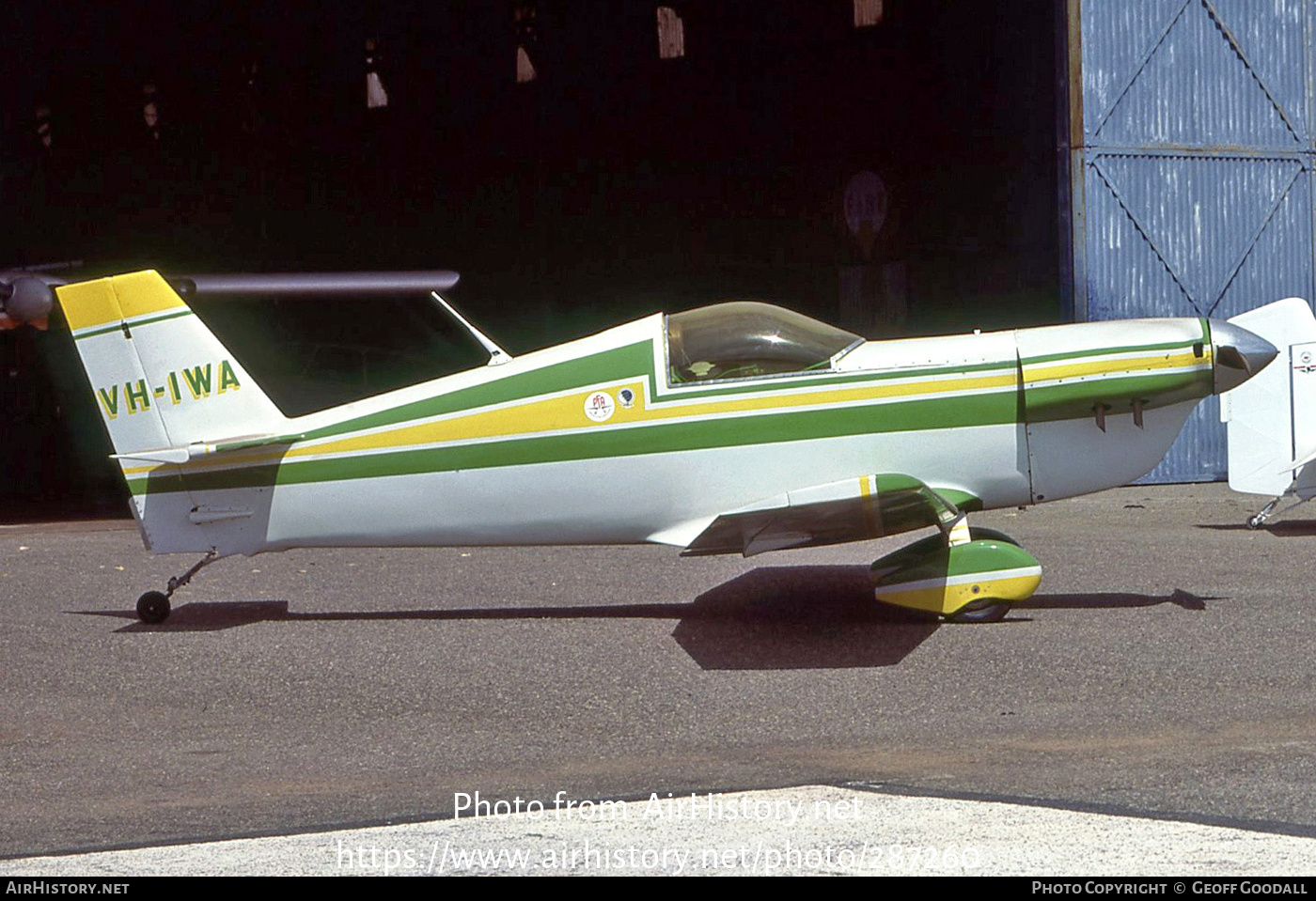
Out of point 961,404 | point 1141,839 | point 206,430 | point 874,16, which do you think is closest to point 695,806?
point 1141,839

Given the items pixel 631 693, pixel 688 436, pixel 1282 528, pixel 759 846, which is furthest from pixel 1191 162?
pixel 759 846

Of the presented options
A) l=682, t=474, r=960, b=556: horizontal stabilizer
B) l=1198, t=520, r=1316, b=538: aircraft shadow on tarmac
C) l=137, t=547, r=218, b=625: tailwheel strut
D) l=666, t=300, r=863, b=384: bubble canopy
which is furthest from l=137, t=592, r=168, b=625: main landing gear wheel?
l=1198, t=520, r=1316, b=538: aircraft shadow on tarmac

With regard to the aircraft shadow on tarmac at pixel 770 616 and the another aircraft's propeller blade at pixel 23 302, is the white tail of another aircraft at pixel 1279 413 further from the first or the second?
the another aircraft's propeller blade at pixel 23 302

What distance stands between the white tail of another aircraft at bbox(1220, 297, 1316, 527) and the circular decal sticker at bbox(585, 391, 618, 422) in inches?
235

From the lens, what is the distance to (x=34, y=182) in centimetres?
2862

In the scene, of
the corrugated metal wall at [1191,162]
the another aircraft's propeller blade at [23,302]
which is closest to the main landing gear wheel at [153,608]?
the another aircraft's propeller blade at [23,302]

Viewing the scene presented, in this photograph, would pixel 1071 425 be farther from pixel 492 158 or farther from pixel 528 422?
pixel 492 158

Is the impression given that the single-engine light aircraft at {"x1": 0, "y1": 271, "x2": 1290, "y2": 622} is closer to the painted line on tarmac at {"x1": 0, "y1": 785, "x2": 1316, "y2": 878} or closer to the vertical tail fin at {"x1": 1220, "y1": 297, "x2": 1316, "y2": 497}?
the painted line on tarmac at {"x1": 0, "y1": 785, "x2": 1316, "y2": 878}

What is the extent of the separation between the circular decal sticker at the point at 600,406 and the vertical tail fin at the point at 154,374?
6.12 ft

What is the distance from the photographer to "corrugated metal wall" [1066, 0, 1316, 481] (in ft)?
62.4

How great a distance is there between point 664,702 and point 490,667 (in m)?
1.27

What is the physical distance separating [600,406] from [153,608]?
2960 mm

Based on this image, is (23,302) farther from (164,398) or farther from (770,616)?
(770,616)

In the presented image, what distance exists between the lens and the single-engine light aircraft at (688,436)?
906 cm
